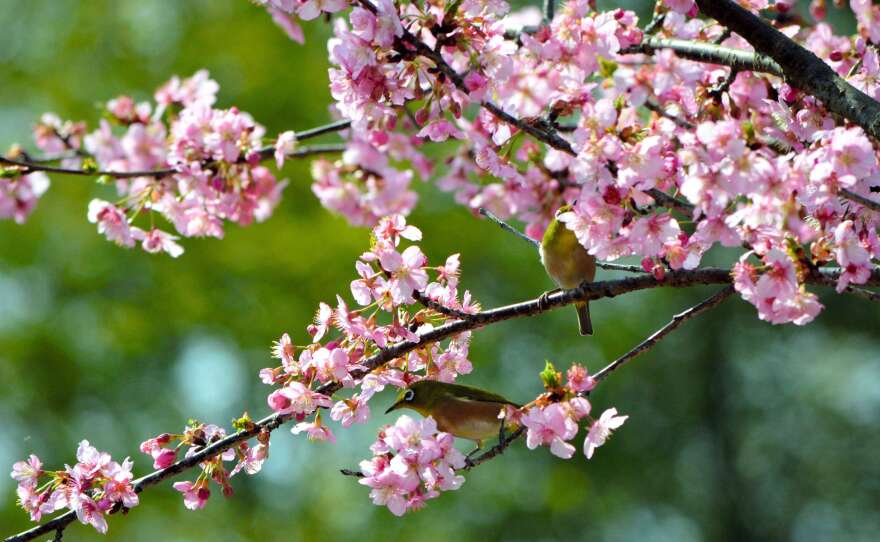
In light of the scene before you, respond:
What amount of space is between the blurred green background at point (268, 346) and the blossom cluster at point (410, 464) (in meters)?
9.35

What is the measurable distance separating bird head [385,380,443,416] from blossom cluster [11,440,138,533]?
865 mm

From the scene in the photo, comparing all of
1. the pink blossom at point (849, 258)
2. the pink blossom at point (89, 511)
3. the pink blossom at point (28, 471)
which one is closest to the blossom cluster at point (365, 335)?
the pink blossom at point (89, 511)

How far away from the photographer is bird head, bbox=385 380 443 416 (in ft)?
10.6

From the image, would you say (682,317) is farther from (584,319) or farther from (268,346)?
(268,346)

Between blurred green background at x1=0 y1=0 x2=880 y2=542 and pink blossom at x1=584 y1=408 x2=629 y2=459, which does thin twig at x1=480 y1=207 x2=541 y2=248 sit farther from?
blurred green background at x1=0 y1=0 x2=880 y2=542

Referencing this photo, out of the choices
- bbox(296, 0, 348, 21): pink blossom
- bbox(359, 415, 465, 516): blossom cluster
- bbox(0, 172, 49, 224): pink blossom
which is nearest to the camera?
bbox(359, 415, 465, 516): blossom cluster

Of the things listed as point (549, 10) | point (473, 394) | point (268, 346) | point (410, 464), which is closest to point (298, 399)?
point (410, 464)

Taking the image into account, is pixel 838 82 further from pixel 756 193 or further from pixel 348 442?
pixel 348 442

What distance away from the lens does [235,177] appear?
423 centimetres

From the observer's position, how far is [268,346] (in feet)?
→ 40.9

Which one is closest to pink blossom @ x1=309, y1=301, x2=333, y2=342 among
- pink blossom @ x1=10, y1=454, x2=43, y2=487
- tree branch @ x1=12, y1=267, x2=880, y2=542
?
tree branch @ x1=12, y1=267, x2=880, y2=542

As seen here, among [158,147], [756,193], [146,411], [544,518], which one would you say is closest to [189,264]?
[146,411]

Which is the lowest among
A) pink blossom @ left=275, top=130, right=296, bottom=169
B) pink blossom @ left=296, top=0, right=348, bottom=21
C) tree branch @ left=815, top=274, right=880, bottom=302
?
pink blossom @ left=275, top=130, right=296, bottom=169

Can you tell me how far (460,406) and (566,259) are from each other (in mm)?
914
